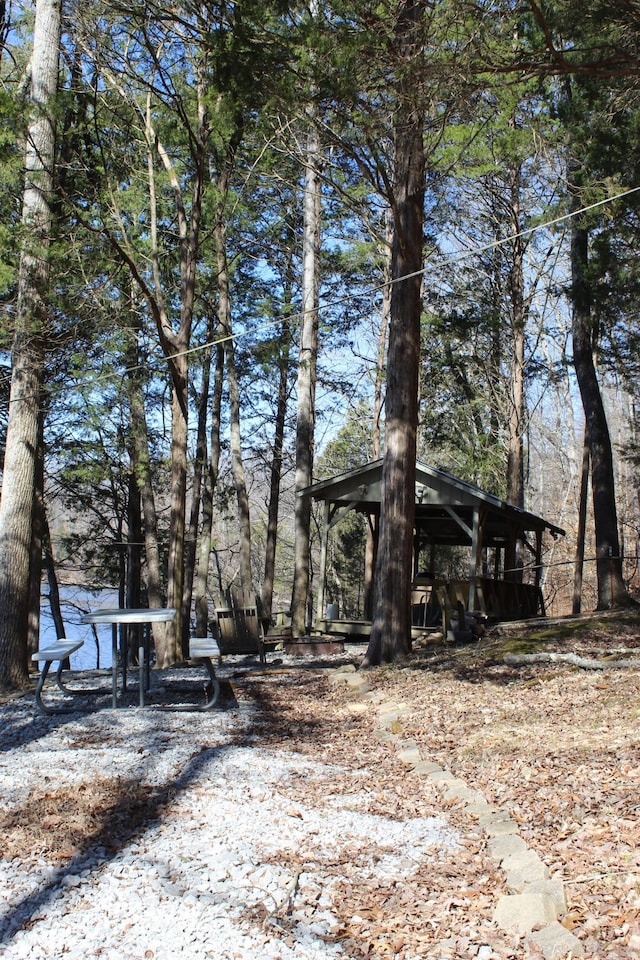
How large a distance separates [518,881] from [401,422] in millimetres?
6576

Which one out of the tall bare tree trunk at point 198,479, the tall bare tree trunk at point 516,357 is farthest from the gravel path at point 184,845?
the tall bare tree trunk at point 516,357

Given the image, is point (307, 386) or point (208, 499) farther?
point (208, 499)

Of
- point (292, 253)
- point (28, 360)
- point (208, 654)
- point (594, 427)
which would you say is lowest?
point (208, 654)

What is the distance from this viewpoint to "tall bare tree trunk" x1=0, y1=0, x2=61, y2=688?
8.33m

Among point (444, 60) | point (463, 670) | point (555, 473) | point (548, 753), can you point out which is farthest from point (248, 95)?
point (555, 473)

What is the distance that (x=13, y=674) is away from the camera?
8219 mm

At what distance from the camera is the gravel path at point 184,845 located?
292 centimetres

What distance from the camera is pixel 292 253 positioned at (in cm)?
Answer: 2197

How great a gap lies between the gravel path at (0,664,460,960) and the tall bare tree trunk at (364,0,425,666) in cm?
369

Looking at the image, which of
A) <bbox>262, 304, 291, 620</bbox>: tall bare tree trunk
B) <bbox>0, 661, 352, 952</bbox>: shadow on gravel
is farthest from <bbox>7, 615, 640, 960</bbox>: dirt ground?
<bbox>262, 304, 291, 620</bbox>: tall bare tree trunk

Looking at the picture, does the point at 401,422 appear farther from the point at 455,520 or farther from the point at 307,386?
the point at 307,386

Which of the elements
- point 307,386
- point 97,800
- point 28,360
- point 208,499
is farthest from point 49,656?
point 208,499

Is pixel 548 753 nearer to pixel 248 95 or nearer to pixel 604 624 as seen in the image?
pixel 604 624

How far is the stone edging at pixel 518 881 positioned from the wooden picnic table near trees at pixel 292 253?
15.3 feet
